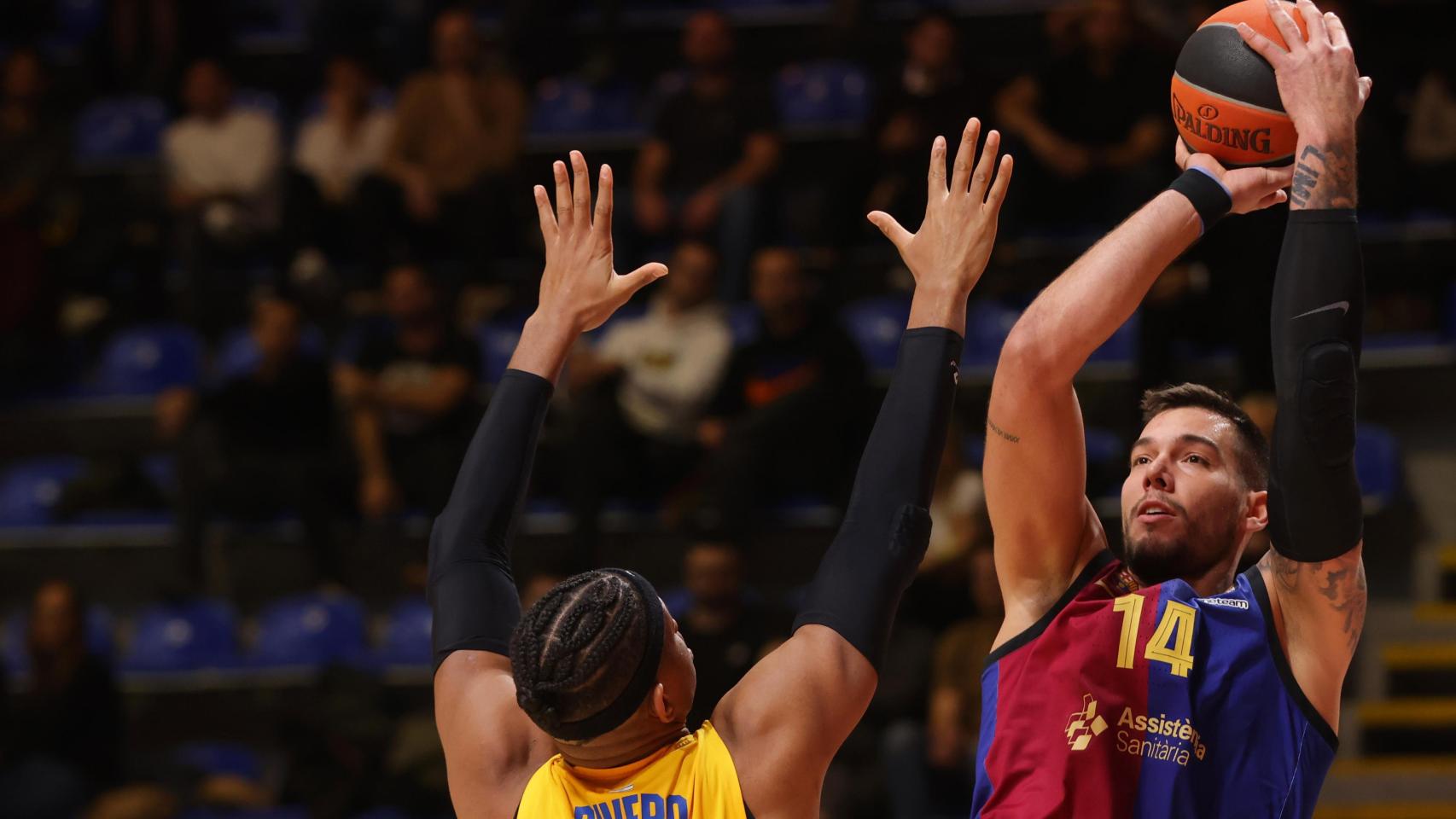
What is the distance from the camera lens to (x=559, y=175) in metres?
3.23

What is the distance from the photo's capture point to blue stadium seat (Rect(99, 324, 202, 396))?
34.9 ft

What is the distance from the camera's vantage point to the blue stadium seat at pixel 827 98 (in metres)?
10.8

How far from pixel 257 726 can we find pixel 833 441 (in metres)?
3.40

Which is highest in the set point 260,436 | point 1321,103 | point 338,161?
point 338,161

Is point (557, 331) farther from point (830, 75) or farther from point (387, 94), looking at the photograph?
point (387, 94)

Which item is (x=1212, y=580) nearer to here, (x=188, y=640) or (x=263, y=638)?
(x=263, y=638)

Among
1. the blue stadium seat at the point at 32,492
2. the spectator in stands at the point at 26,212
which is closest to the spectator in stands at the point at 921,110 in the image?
the blue stadium seat at the point at 32,492

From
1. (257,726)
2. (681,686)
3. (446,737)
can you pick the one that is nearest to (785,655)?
(681,686)

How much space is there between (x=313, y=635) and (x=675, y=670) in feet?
22.4

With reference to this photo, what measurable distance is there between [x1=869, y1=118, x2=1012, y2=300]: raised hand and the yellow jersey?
81 cm

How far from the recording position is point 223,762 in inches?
352

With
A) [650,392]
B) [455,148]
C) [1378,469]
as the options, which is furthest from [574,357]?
[1378,469]

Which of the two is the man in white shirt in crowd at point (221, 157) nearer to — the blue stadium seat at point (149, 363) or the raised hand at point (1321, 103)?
the blue stadium seat at point (149, 363)

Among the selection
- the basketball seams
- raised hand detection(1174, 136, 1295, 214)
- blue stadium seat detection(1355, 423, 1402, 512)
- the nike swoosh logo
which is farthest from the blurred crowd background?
the nike swoosh logo
